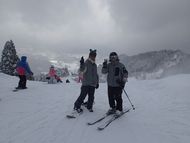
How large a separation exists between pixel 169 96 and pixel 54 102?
7.07 metres

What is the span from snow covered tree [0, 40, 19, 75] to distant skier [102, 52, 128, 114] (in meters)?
39.7

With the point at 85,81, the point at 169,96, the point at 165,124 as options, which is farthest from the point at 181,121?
the point at 169,96

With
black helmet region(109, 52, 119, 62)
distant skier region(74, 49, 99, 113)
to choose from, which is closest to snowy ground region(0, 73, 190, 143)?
distant skier region(74, 49, 99, 113)

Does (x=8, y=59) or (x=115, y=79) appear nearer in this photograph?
(x=115, y=79)

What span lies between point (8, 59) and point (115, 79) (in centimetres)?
4052

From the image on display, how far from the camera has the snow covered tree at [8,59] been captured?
44.8 meters

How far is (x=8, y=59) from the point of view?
148 ft

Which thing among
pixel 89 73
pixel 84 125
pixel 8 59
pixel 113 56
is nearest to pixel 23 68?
pixel 89 73

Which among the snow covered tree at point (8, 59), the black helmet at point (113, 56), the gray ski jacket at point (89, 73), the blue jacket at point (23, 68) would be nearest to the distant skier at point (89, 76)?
the gray ski jacket at point (89, 73)

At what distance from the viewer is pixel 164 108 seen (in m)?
10.8

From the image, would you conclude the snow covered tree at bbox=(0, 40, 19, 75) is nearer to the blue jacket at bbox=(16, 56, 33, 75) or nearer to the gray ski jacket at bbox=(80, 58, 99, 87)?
the blue jacket at bbox=(16, 56, 33, 75)

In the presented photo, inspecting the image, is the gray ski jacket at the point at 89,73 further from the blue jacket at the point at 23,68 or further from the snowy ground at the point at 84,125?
the blue jacket at the point at 23,68

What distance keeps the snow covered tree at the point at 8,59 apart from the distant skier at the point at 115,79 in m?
39.7

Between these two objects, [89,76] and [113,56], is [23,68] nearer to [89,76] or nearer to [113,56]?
[89,76]
